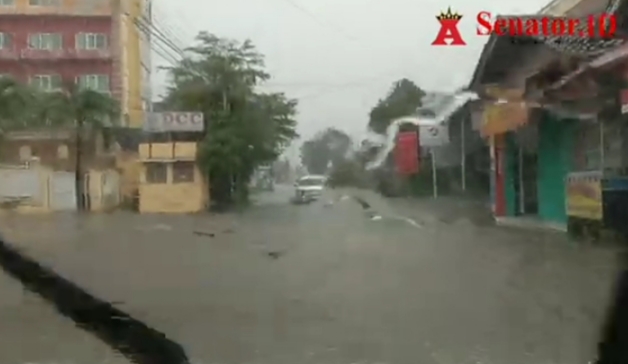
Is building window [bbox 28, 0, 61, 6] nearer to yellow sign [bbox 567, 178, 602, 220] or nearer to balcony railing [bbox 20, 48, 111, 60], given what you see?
balcony railing [bbox 20, 48, 111, 60]

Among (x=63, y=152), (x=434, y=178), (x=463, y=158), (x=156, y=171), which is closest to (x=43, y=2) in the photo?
(x=63, y=152)

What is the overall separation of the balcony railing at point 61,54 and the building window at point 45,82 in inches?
9.7

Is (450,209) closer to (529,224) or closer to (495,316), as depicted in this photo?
(529,224)

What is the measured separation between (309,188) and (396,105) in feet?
7.01

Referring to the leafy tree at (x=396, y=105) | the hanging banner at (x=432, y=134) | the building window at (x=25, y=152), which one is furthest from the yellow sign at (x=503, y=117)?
the building window at (x=25, y=152)

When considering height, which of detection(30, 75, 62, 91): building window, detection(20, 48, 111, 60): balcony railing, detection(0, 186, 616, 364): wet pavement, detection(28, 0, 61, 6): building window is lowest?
detection(0, 186, 616, 364): wet pavement

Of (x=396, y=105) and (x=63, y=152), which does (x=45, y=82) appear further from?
(x=396, y=105)

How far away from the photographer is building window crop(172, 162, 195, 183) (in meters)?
14.2

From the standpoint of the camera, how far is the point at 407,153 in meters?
21.1

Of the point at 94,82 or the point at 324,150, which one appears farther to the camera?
the point at 324,150

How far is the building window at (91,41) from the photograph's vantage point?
42.9 feet

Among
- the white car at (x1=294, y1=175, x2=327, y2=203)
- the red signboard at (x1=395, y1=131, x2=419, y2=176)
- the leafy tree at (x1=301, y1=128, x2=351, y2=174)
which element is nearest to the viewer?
the leafy tree at (x1=301, y1=128, x2=351, y2=174)

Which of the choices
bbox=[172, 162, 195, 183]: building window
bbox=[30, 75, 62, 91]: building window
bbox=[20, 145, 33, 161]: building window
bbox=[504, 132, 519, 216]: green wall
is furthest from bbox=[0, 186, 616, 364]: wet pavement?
bbox=[504, 132, 519, 216]: green wall

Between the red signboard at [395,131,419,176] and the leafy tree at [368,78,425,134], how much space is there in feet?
4.73
